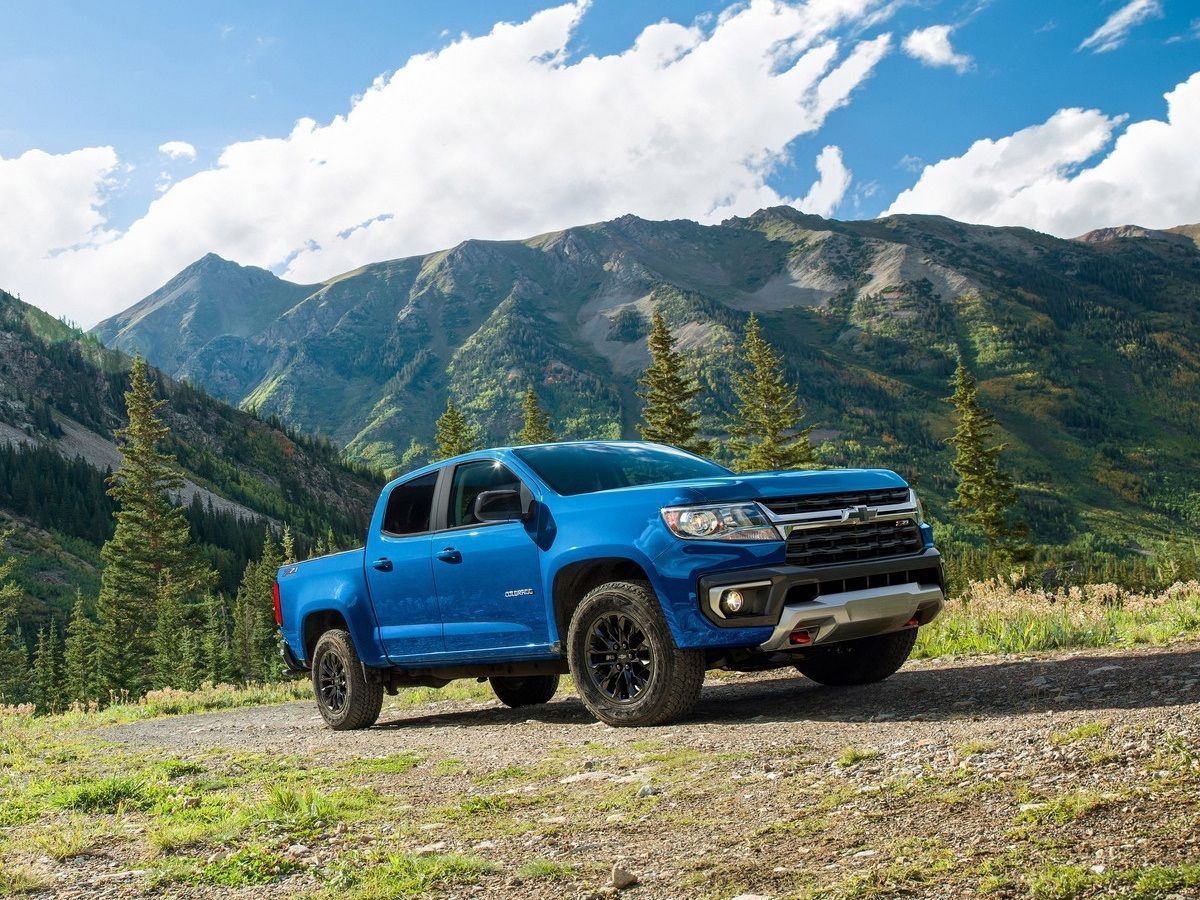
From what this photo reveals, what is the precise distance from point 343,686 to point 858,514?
5466 mm

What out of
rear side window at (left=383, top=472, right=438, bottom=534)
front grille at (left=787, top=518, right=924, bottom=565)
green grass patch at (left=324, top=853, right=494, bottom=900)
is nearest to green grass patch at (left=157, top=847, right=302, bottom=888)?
green grass patch at (left=324, top=853, right=494, bottom=900)

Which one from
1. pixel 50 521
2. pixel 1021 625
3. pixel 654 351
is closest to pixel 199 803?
pixel 1021 625

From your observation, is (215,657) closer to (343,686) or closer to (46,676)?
(46,676)

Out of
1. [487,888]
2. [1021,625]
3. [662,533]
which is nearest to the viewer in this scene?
[487,888]

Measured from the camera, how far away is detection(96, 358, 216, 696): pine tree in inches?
2532

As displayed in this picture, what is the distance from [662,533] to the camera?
686cm

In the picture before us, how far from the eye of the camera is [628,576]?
24.0ft

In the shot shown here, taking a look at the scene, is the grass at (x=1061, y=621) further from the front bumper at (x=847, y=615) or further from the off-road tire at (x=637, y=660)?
the off-road tire at (x=637, y=660)

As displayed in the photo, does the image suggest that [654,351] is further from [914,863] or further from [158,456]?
[914,863]

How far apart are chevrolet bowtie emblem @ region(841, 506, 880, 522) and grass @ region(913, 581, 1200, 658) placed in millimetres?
3717

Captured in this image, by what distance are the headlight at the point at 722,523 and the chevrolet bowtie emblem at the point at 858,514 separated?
2.03ft

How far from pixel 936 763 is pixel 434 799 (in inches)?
104

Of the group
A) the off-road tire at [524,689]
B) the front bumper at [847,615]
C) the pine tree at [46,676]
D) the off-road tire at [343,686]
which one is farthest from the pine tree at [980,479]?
the pine tree at [46,676]

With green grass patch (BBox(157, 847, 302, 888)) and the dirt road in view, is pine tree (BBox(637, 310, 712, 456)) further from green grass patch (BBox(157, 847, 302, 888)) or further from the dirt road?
green grass patch (BBox(157, 847, 302, 888))
